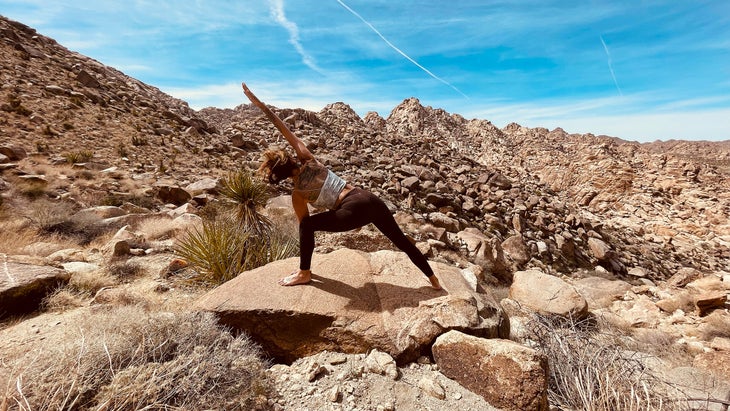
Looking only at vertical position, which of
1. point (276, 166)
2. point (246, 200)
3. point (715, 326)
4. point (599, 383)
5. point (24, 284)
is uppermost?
point (276, 166)

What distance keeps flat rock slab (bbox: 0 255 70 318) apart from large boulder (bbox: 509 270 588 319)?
21.1ft

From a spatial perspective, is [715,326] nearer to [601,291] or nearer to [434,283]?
[601,291]

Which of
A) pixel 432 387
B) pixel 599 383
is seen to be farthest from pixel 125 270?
pixel 599 383

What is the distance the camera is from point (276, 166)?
9.94 ft

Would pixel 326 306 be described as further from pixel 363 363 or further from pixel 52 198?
pixel 52 198

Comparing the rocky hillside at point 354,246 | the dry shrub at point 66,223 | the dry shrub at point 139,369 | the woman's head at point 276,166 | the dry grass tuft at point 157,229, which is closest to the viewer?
the dry shrub at point 139,369

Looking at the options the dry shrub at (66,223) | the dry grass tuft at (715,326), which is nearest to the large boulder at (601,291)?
the dry grass tuft at (715,326)

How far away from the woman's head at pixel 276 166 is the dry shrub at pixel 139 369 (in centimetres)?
134

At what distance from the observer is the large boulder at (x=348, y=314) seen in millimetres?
2787

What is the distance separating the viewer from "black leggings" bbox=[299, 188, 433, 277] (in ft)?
10.0

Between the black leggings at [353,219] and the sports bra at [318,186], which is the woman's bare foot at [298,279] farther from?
the sports bra at [318,186]

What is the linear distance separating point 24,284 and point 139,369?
8.38 ft

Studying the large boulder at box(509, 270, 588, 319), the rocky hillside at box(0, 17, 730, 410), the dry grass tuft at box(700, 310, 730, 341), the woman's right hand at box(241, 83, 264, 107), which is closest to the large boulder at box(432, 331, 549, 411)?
the rocky hillside at box(0, 17, 730, 410)

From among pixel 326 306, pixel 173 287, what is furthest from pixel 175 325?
pixel 173 287
